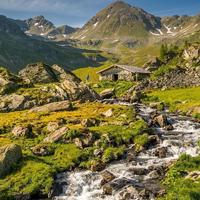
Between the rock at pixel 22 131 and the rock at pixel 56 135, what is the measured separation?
3.92m

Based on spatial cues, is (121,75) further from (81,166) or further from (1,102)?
(81,166)

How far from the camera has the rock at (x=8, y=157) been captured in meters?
44.7

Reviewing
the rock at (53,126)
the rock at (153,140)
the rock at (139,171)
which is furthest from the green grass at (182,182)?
the rock at (53,126)

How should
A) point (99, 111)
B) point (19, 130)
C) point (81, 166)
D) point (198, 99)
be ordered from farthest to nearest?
point (198, 99)
point (99, 111)
point (19, 130)
point (81, 166)

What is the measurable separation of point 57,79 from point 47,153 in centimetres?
7622

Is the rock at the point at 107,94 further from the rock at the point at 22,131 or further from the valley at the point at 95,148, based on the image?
the rock at the point at 22,131

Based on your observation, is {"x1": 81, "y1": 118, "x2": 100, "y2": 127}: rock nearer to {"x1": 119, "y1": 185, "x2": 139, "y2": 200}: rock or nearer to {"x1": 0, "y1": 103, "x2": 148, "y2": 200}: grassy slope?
{"x1": 0, "y1": 103, "x2": 148, "y2": 200}: grassy slope

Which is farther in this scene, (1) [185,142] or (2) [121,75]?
(2) [121,75]

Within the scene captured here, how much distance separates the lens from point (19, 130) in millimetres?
60219

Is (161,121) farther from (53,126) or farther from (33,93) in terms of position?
(33,93)

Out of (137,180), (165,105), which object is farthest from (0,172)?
(165,105)

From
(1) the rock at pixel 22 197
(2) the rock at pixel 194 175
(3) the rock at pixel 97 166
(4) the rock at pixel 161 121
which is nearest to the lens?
(2) the rock at pixel 194 175

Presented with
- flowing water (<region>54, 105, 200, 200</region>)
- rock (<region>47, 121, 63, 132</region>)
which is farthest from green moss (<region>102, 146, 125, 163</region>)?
rock (<region>47, 121, 63, 132</region>)

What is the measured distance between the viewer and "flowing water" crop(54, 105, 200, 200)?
40219 mm
